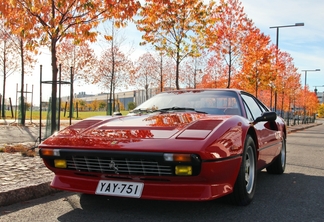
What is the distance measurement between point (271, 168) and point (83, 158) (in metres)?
3.55

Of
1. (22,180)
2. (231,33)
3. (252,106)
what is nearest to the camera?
(22,180)

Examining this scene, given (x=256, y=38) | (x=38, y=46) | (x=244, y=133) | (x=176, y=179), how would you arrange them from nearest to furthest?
1. (x=176, y=179)
2. (x=244, y=133)
3. (x=38, y=46)
4. (x=256, y=38)

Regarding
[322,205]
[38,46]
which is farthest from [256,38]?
[322,205]

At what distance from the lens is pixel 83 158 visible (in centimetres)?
329

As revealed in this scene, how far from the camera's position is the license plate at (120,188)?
121 inches

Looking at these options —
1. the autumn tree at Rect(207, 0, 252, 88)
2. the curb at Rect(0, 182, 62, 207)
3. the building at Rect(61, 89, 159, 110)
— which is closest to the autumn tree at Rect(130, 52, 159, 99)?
the building at Rect(61, 89, 159, 110)

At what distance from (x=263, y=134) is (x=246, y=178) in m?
0.92

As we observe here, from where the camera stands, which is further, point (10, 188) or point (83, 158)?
point (10, 188)

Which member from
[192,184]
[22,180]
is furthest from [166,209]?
[22,180]

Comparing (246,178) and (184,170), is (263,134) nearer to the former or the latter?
(246,178)

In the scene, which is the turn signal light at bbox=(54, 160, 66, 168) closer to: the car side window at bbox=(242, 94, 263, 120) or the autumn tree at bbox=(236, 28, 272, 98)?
the car side window at bbox=(242, 94, 263, 120)

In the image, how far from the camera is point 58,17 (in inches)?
317

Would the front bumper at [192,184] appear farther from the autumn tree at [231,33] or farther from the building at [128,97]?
the building at [128,97]

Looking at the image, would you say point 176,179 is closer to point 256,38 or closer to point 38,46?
point 38,46
